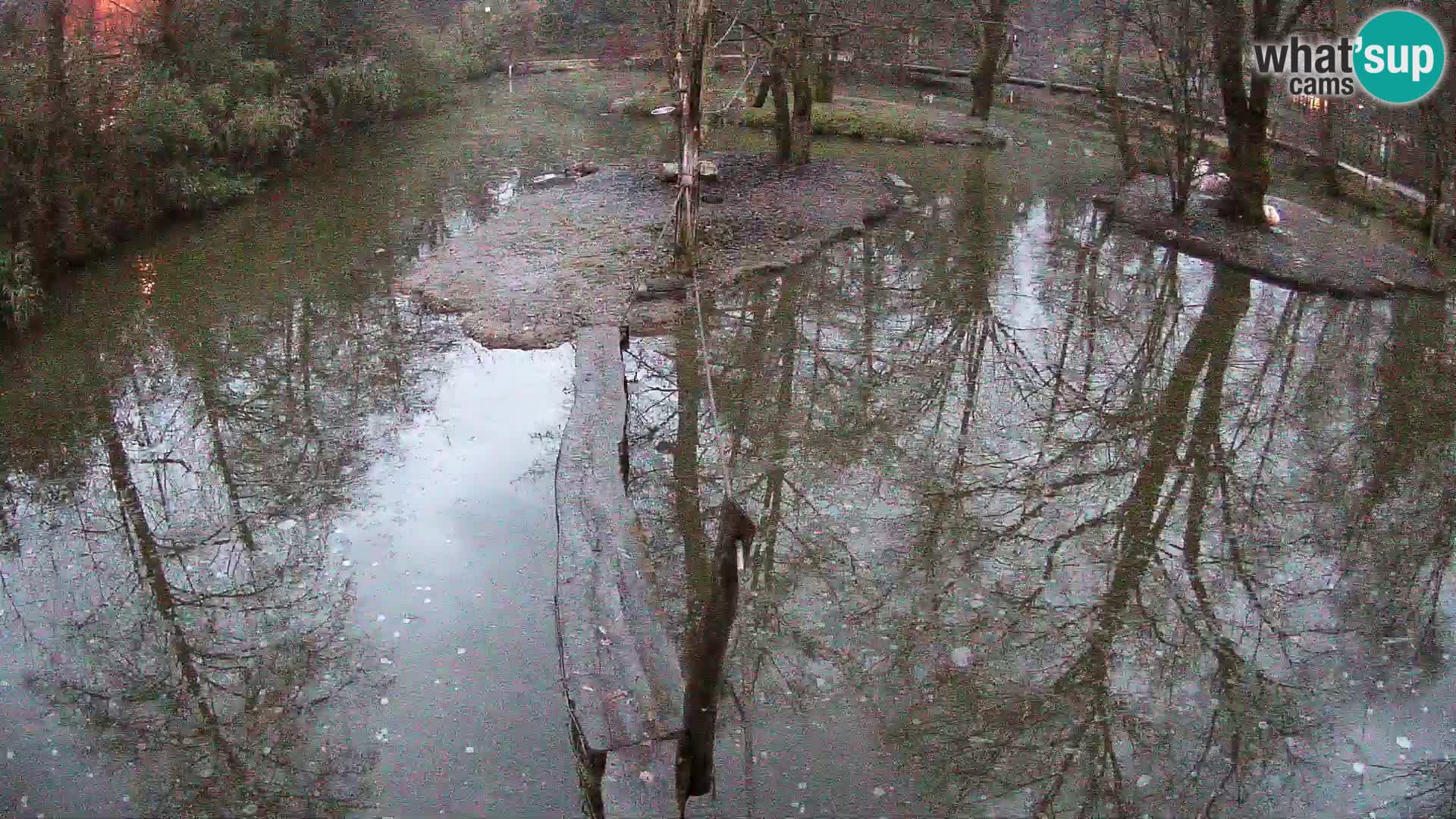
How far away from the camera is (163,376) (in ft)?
31.1

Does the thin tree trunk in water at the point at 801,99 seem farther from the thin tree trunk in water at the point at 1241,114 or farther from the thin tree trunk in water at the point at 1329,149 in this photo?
the thin tree trunk in water at the point at 1329,149

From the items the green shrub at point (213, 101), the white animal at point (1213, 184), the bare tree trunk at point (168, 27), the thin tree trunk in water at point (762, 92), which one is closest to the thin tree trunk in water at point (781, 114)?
the thin tree trunk in water at point (762, 92)

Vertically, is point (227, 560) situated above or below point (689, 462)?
below

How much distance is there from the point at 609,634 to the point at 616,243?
25.9ft

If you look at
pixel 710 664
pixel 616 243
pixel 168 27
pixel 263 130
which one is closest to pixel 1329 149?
pixel 616 243

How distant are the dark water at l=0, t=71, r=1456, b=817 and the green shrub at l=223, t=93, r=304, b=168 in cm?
447

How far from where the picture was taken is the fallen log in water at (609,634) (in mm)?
4777

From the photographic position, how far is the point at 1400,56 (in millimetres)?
13398

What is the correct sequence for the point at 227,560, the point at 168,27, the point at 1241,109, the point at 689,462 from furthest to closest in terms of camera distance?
the point at 168,27, the point at 1241,109, the point at 689,462, the point at 227,560

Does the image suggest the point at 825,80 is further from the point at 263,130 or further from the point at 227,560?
the point at 227,560

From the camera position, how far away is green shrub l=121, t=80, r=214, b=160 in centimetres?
1326

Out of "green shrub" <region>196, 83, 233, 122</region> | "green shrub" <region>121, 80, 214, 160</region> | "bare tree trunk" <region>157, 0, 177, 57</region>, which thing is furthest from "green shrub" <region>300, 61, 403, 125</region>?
"green shrub" <region>121, 80, 214, 160</region>

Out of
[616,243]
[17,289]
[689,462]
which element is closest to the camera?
[689,462]

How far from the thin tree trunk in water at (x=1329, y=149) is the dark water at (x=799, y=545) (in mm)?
5337
